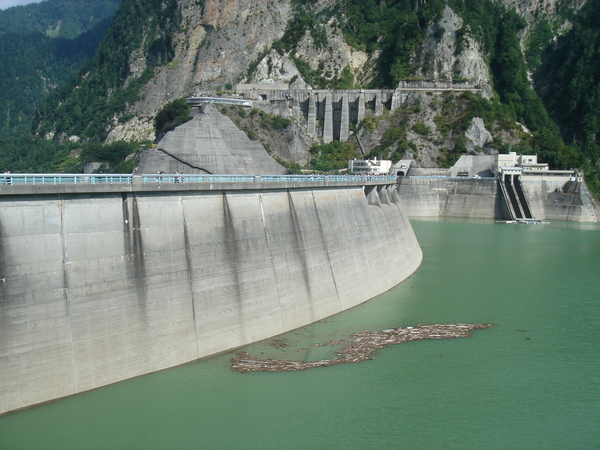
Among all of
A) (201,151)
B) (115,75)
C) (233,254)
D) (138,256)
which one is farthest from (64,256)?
(115,75)

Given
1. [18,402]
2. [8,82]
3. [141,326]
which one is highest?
[8,82]

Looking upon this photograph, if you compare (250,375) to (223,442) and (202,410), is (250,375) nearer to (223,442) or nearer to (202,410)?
(202,410)

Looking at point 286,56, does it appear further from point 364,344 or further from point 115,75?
point 364,344

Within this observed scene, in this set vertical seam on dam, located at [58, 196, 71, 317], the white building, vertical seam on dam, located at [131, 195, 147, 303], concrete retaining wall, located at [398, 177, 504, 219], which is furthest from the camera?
concrete retaining wall, located at [398, 177, 504, 219]

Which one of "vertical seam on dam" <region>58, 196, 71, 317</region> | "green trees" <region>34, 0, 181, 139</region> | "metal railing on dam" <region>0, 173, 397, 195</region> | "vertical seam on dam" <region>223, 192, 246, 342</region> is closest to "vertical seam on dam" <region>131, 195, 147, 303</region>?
"metal railing on dam" <region>0, 173, 397, 195</region>

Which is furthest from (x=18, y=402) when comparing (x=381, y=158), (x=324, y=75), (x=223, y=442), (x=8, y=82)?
(x=8, y=82)

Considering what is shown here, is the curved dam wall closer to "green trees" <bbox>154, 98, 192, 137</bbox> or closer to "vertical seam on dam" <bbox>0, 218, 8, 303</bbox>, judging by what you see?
"vertical seam on dam" <bbox>0, 218, 8, 303</bbox>
